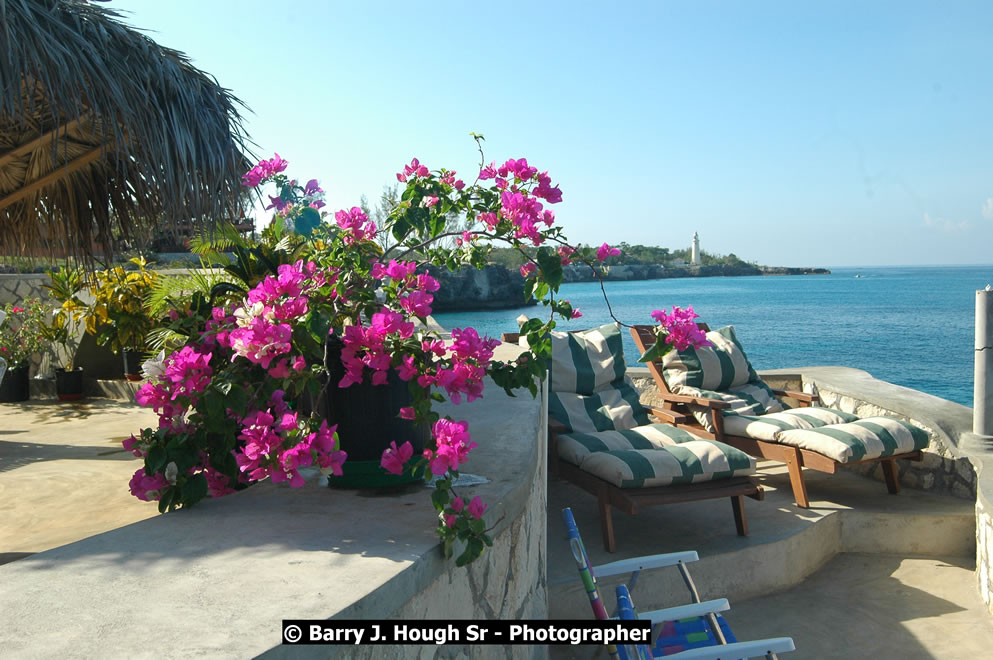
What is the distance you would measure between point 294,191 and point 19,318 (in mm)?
6329

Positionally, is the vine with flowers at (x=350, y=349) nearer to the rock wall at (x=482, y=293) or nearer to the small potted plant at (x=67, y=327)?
the small potted plant at (x=67, y=327)

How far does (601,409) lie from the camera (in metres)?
5.02

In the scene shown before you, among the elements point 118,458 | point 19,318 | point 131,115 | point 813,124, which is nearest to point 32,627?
point 131,115

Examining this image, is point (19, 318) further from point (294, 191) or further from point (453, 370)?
point (453, 370)

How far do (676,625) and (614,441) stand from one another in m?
1.43

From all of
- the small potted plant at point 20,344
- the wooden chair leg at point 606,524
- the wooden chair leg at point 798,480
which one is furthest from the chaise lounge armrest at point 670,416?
the small potted plant at point 20,344

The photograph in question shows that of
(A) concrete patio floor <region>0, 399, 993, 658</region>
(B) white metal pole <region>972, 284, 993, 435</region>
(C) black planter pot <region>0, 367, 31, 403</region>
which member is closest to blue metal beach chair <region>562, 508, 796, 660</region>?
(A) concrete patio floor <region>0, 399, 993, 658</region>

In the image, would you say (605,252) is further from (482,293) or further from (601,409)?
(482,293)

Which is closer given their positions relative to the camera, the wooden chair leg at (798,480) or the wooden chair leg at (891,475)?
the wooden chair leg at (798,480)

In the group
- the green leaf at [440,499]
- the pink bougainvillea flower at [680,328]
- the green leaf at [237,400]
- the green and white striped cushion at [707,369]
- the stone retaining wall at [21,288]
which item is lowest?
the green and white striped cushion at [707,369]

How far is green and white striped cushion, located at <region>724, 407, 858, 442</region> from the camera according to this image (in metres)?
4.58

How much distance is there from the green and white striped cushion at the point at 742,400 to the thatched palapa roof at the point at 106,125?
3360 millimetres

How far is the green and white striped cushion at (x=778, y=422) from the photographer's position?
4582 mm

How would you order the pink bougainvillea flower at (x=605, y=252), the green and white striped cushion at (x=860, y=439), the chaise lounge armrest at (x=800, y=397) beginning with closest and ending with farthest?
the pink bougainvillea flower at (x=605, y=252)
the green and white striped cushion at (x=860, y=439)
the chaise lounge armrest at (x=800, y=397)
